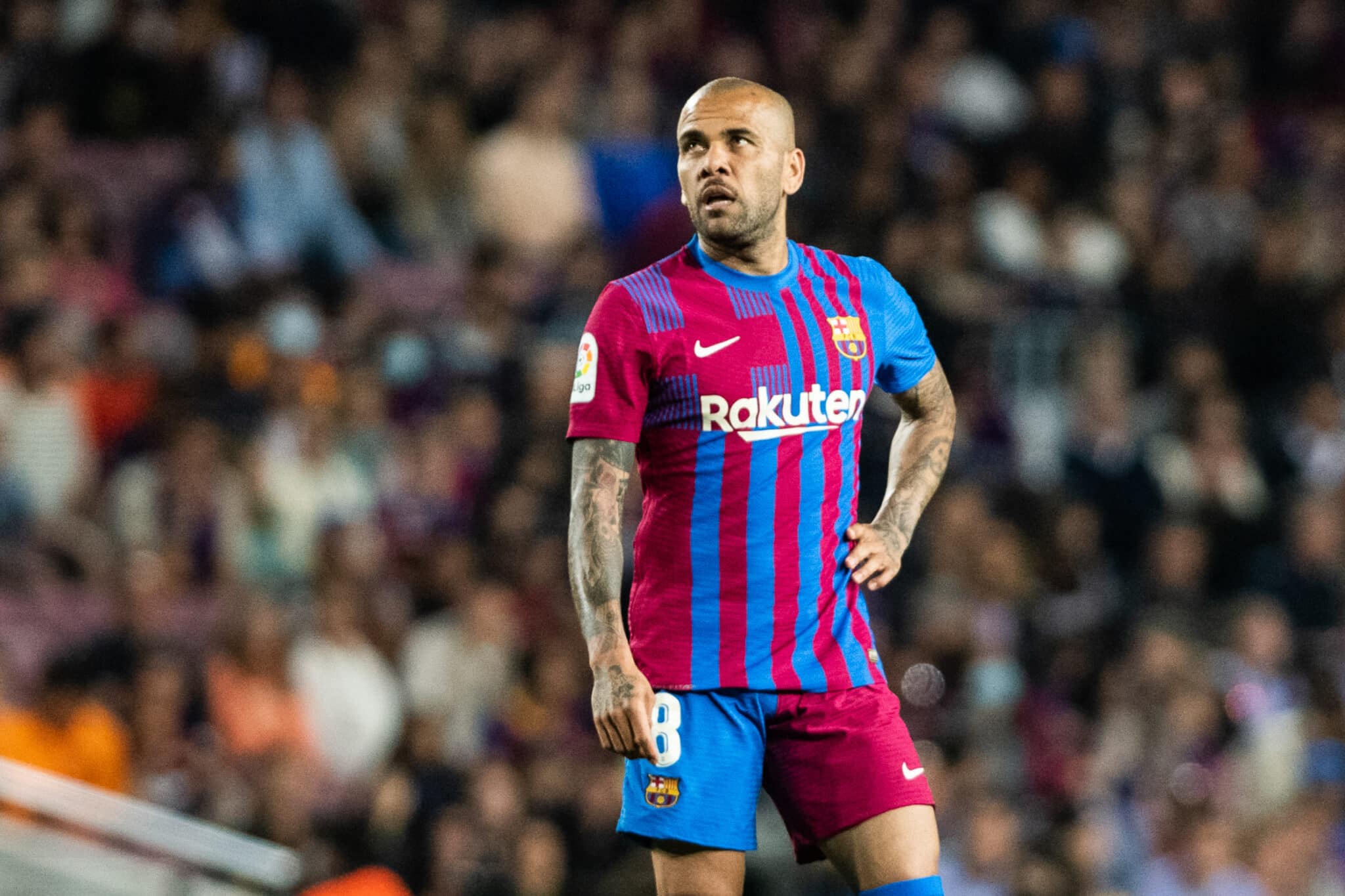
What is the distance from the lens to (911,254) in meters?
10.4

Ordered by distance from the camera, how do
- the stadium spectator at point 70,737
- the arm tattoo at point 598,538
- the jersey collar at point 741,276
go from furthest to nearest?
the stadium spectator at point 70,737
the jersey collar at point 741,276
the arm tattoo at point 598,538

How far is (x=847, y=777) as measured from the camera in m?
4.05

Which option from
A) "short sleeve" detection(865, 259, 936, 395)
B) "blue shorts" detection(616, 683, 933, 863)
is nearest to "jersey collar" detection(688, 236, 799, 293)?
"short sleeve" detection(865, 259, 936, 395)

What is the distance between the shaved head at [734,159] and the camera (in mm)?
4117

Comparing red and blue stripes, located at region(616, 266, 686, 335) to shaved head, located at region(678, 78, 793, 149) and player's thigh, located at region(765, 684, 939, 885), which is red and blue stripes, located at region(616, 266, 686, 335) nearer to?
shaved head, located at region(678, 78, 793, 149)

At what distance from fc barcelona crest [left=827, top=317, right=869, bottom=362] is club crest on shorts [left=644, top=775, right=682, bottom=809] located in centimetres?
110

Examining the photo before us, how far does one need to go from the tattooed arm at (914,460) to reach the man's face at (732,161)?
75cm

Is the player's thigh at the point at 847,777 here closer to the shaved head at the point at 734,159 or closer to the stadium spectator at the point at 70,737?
the shaved head at the point at 734,159

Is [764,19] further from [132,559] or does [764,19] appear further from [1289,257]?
[132,559]

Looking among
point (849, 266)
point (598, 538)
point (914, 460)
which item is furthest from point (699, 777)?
point (849, 266)

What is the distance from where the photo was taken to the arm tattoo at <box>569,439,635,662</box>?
12.7 feet

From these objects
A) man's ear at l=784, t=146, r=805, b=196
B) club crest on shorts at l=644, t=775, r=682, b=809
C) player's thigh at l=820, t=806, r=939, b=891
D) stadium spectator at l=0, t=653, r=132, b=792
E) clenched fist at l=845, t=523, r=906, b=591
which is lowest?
stadium spectator at l=0, t=653, r=132, b=792

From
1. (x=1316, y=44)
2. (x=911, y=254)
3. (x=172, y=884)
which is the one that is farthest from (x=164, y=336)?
(x=1316, y=44)

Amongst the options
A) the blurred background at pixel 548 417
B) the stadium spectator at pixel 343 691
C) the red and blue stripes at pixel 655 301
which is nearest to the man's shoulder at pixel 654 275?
the red and blue stripes at pixel 655 301
